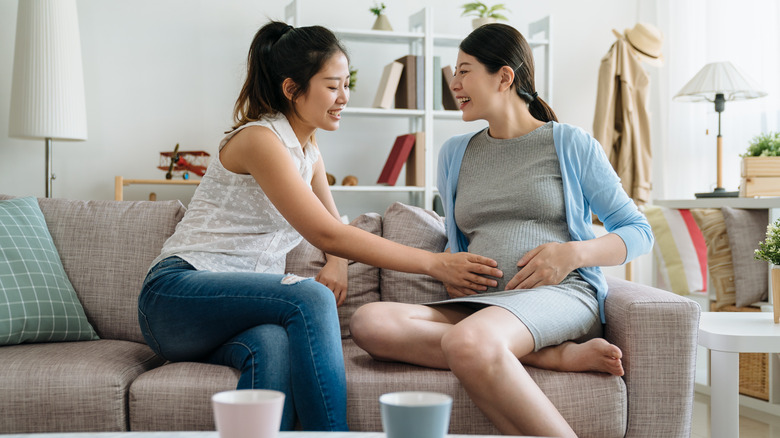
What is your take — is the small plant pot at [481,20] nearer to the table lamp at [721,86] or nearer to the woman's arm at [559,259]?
the table lamp at [721,86]

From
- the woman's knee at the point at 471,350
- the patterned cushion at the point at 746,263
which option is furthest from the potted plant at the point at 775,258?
the woman's knee at the point at 471,350

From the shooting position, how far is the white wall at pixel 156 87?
11.4 feet

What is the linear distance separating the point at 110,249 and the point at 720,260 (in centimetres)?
215

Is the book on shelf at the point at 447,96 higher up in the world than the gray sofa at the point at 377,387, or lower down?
higher up

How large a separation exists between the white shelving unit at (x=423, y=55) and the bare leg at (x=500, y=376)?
6.97 ft

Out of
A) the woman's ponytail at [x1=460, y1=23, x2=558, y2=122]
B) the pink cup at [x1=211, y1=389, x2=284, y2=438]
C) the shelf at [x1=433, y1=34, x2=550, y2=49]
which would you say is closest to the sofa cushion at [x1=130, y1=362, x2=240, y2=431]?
the pink cup at [x1=211, y1=389, x2=284, y2=438]

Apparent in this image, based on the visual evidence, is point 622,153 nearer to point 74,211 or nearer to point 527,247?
point 527,247

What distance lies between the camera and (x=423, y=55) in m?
3.56

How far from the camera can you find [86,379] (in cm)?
143

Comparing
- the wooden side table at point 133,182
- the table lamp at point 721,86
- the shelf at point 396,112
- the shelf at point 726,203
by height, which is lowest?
the shelf at point 726,203

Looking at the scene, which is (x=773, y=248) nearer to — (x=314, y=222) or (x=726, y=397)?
(x=726, y=397)

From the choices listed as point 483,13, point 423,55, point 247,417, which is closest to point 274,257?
point 247,417

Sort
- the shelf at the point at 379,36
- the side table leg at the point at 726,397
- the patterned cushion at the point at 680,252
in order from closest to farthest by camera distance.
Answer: the side table leg at the point at 726,397 < the patterned cushion at the point at 680,252 < the shelf at the point at 379,36

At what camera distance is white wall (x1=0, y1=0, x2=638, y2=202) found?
347cm
